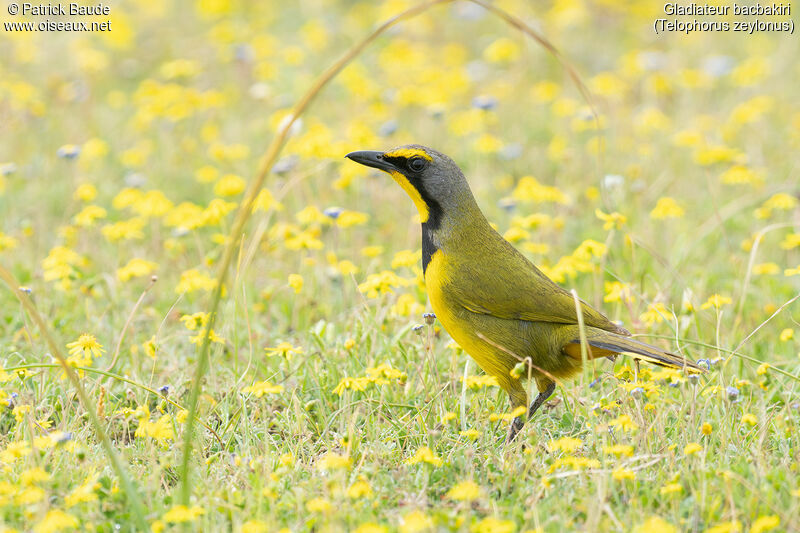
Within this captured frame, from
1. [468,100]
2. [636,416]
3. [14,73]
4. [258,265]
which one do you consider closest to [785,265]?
[636,416]

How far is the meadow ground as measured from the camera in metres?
3.14

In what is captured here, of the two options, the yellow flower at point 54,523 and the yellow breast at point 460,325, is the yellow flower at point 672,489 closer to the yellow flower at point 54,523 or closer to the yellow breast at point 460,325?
the yellow breast at point 460,325

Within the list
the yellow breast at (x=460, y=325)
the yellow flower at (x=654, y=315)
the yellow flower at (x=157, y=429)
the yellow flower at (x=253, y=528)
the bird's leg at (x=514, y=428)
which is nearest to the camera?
the yellow flower at (x=253, y=528)

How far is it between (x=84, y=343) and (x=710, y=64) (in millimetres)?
7712

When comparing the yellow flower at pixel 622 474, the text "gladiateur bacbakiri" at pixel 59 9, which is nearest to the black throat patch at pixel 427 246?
the yellow flower at pixel 622 474

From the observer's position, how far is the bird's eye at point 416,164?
13.3 ft

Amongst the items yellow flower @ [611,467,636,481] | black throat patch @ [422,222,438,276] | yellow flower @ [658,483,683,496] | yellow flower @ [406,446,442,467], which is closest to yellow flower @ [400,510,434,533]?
yellow flower @ [406,446,442,467]

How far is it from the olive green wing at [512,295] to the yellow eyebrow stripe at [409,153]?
1.68 ft

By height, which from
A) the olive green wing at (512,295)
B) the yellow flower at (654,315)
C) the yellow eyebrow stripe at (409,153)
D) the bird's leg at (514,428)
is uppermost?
the yellow eyebrow stripe at (409,153)

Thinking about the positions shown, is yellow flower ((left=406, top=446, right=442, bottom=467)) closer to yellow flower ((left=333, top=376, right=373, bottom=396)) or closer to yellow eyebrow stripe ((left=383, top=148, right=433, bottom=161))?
yellow flower ((left=333, top=376, right=373, bottom=396))

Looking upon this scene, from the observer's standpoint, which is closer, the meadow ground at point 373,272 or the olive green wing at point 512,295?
the meadow ground at point 373,272

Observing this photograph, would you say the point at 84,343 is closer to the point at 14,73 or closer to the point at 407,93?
the point at 407,93

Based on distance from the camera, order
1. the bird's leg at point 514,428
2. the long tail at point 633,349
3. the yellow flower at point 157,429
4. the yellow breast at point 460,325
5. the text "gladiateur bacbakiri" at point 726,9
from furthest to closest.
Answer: the text "gladiateur bacbakiri" at point 726,9, the yellow breast at point 460,325, the bird's leg at point 514,428, the long tail at point 633,349, the yellow flower at point 157,429

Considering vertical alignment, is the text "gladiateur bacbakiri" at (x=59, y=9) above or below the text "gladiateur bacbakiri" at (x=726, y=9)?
above
